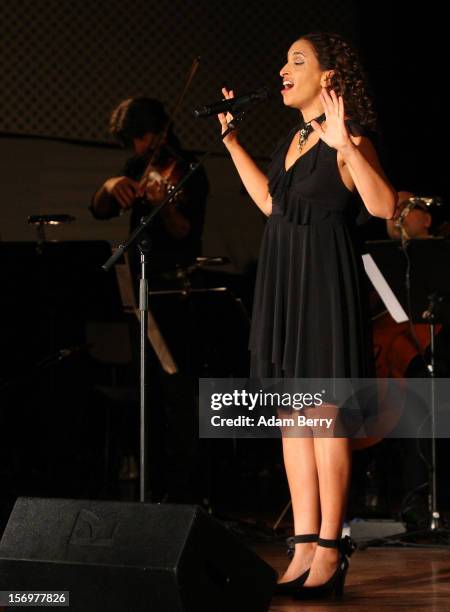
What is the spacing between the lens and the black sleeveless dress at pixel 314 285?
8.57 feet

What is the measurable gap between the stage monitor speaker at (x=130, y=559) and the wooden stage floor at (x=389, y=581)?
0.40m

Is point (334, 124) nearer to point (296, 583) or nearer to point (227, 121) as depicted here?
point (227, 121)

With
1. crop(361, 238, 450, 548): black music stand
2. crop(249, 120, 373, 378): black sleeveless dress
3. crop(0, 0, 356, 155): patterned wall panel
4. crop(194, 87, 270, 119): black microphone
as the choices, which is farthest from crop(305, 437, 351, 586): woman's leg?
crop(0, 0, 356, 155): patterned wall panel

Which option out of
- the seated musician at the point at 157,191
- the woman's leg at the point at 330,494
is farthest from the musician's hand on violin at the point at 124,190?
the woman's leg at the point at 330,494

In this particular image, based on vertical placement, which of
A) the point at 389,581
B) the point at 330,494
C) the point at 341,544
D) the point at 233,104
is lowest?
the point at 389,581

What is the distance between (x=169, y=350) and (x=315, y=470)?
1.45 m

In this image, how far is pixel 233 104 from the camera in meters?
2.71

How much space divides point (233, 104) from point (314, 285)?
0.50 metres

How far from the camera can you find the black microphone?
2.65m

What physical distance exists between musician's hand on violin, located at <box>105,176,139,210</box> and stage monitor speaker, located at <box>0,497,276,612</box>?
209 cm

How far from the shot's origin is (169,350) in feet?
13.2

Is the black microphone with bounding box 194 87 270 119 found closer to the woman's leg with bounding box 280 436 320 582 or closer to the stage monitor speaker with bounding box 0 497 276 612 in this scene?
the woman's leg with bounding box 280 436 320 582

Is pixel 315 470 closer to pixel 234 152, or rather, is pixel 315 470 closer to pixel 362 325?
pixel 362 325

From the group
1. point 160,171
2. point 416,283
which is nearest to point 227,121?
point 416,283
